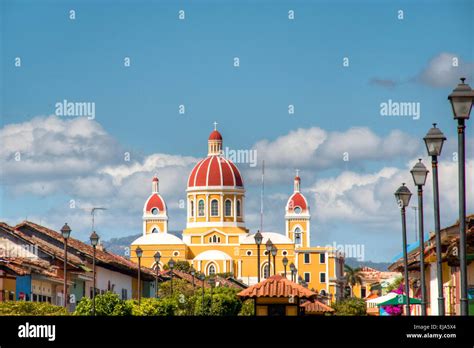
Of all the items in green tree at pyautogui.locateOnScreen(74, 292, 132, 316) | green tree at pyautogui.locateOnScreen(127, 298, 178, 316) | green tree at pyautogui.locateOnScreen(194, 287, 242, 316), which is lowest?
green tree at pyautogui.locateOnScreen(74, 292, 132, 316)

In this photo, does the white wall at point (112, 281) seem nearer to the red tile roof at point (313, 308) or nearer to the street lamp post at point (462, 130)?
the red tile roof at point (313, 308)

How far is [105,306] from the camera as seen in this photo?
41625 millimetres

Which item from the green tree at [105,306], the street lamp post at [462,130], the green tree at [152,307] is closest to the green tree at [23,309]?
the green tree at [105,306]

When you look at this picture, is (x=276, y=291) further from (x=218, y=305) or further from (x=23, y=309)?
(x=218, y=305)

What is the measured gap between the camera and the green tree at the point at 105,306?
40.1m

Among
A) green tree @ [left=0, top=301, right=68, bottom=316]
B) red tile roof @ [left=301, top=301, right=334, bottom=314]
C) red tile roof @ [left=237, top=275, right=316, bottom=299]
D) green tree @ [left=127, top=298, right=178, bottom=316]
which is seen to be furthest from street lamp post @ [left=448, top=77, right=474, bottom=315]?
red tile roof @ [left=301, top=301, right=334, bottom=314]

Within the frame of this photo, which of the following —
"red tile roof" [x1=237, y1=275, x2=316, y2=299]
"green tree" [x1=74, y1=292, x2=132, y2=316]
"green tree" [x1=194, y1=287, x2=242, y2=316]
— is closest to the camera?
"red tile roof" [x1=237, y1=275, x2=316, y2=299]

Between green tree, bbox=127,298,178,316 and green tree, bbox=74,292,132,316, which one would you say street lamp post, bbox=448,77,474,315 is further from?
green tree, bbox=127,298,178,316

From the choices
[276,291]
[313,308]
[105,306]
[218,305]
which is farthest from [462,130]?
[218,305]

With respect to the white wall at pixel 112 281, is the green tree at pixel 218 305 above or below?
below

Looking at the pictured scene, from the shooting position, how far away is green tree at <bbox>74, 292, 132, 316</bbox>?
4012cm
